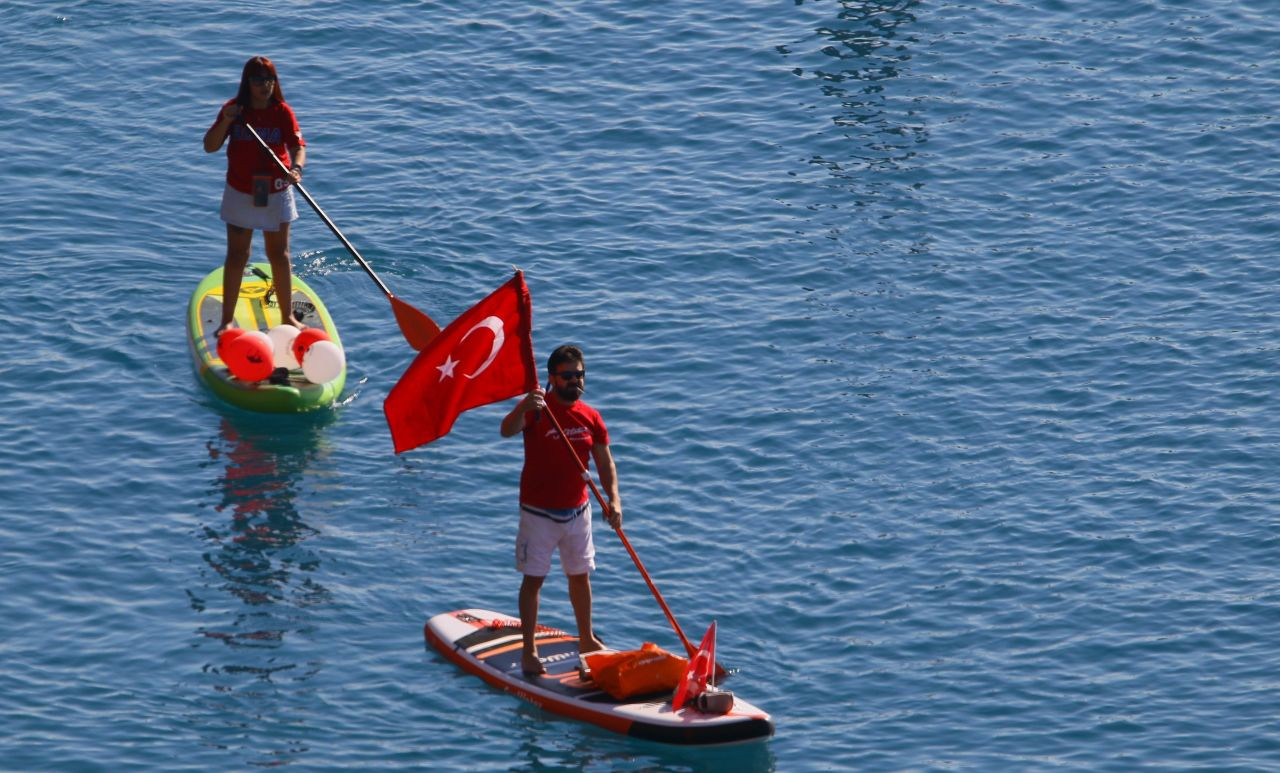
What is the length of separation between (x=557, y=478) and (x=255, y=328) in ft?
24.3

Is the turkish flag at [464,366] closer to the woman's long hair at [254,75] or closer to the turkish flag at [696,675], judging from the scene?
the turkish flag at [696,675]

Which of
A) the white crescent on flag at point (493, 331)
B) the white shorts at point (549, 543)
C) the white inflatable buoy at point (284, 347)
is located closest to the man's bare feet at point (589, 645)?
the white shorts at point (549, 543)

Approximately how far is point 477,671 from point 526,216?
10.4 m

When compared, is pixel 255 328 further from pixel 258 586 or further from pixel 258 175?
pixel 258 586

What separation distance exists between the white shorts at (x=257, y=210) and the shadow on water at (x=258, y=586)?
2015 mm

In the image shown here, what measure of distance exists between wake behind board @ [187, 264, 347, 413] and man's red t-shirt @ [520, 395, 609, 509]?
573 centimetres

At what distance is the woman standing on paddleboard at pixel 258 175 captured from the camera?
2005 cm

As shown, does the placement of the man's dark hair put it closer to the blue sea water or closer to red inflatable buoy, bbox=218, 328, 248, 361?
the blue sea water

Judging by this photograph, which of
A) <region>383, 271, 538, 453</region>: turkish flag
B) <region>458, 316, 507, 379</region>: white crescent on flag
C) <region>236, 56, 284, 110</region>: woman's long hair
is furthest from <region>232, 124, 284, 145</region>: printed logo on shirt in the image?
<region>458, 316, 507, 379</region>: white crescent on flag

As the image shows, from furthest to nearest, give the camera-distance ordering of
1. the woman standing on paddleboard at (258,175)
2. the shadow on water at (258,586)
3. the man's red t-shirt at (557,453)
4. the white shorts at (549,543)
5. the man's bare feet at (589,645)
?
the woman standing on paddleboard at (258,175) → the man's bare feet at (589,645) → the white shorts at (549,543) → the shadow on water at (258,586) → the man's red t-shirt at (557,453)

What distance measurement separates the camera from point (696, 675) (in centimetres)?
1568

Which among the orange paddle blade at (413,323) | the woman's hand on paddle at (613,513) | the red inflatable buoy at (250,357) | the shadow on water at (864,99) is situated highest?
the shadow on water at (864,99)

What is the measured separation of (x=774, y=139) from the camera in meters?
28.2

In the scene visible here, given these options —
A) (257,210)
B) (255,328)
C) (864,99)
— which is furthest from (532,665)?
(864,99)
